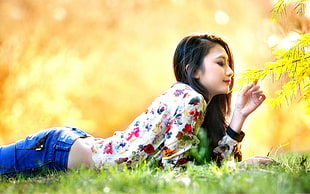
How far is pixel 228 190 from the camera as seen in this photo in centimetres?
167

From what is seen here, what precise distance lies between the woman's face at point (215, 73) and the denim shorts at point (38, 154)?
894 mm

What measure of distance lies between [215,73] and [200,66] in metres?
0.12

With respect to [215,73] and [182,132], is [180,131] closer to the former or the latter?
[182,132]

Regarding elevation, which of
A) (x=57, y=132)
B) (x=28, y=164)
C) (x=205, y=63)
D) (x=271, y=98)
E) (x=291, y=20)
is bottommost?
(x=28, y=164)

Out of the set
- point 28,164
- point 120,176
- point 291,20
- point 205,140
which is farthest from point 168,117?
point 291,20

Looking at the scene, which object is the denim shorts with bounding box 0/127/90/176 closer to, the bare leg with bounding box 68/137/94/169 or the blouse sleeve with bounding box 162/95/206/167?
the bare leg with bounding box 68/137/94/169

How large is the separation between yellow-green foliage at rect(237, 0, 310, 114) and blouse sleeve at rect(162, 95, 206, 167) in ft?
1.37

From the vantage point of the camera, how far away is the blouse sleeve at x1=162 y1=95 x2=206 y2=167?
8.13ft

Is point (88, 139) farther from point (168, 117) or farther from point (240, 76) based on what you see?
point (240, 76)

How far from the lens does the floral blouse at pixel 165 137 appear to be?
249 centimetres

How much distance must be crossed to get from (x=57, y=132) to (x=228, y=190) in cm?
156

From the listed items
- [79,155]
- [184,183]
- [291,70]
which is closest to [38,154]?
[79,155]

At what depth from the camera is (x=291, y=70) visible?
107 inches

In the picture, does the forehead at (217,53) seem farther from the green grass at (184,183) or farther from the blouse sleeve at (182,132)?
the green grass at (184,183)
